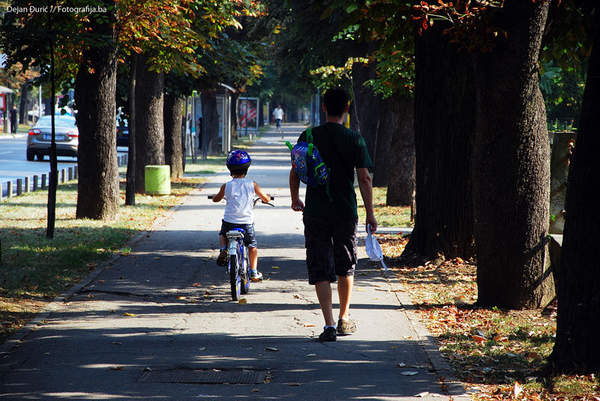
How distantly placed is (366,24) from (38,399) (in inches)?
247

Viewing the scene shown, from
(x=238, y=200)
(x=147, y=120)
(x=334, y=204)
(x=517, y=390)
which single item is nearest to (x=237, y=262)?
(x=238, y=200)

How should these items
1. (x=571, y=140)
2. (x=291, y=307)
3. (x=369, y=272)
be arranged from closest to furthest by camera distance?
1. (x=291, y=307)
2. (x=571, y=140)
3. (x=369, y=272)

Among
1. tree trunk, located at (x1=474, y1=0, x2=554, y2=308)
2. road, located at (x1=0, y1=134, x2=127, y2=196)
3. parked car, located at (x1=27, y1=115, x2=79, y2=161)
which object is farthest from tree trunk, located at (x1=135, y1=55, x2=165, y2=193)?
tree trunk, located at (x1=474, y1=0, x2=554, y2=308)

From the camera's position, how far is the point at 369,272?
437 inches

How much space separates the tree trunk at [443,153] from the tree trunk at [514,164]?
2.92 m

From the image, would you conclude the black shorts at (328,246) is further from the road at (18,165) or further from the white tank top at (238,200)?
the road at (18,165)

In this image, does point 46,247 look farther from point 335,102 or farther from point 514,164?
point 514,164

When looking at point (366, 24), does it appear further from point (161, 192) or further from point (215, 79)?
point (215, 79)

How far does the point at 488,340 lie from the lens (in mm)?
7203

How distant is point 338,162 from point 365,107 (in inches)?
905

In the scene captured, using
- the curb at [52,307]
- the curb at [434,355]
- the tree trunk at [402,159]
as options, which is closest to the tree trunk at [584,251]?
the curb at [434,355]

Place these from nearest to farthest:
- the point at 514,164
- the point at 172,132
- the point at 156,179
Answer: the point at 514,164
the point at 156,179
the point at 172,132

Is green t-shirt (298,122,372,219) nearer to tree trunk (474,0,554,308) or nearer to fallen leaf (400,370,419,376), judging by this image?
fallen leaf (400,370,419,376)

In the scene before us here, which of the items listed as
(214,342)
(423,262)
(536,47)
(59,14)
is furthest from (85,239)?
(536,47)
